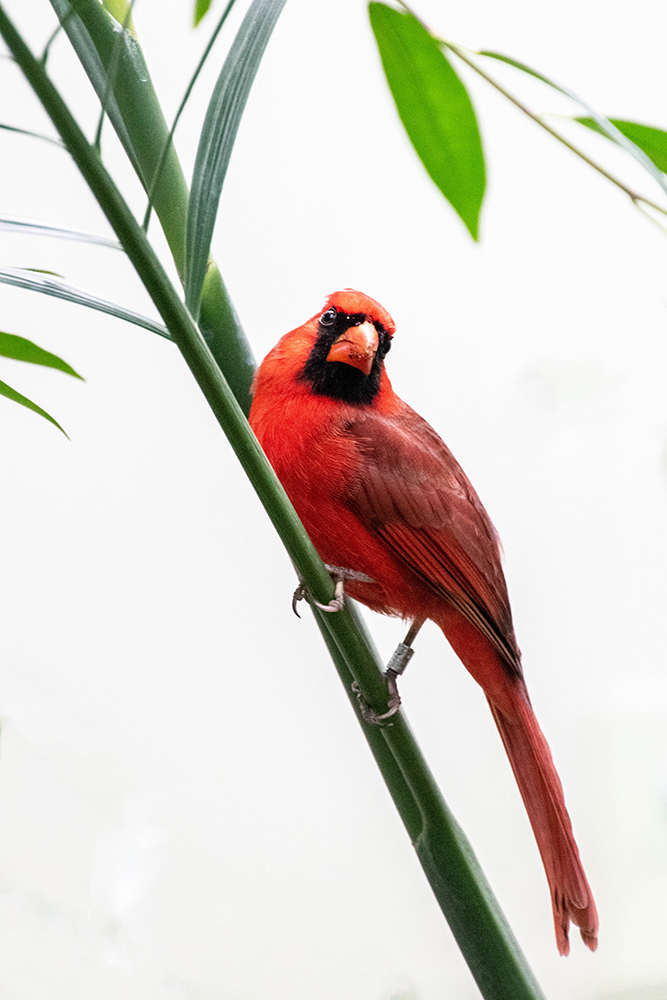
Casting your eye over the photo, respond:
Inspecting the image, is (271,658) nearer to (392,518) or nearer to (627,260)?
(392,518)

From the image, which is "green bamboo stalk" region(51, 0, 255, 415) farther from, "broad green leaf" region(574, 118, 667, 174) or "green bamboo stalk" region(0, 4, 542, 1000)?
"broad green leaf" region(574, 118, 667, 174)

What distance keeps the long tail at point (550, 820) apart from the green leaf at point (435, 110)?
0.48m

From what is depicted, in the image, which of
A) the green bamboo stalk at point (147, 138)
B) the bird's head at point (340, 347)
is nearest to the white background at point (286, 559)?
the bird's head at point (340, 347)

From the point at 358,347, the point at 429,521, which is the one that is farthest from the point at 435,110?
the point at 429,521

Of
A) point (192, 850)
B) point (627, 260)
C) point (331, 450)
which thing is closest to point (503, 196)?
point (627, 260)

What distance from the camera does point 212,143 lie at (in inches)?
19.2

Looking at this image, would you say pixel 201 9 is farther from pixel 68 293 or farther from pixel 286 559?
pixel 286 559

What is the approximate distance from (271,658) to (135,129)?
2.93 ft

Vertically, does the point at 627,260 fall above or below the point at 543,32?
below

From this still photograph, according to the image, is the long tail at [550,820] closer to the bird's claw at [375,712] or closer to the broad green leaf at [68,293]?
the bird's claw at [375,712]

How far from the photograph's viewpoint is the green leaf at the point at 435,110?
549 mm

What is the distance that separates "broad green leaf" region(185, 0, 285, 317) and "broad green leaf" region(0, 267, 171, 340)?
0.09ft

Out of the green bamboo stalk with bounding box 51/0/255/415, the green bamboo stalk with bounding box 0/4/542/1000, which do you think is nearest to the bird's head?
the green bamboo stalk with bounding box 51/0/255/415

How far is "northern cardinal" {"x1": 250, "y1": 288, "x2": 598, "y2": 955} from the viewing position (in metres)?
0.81
